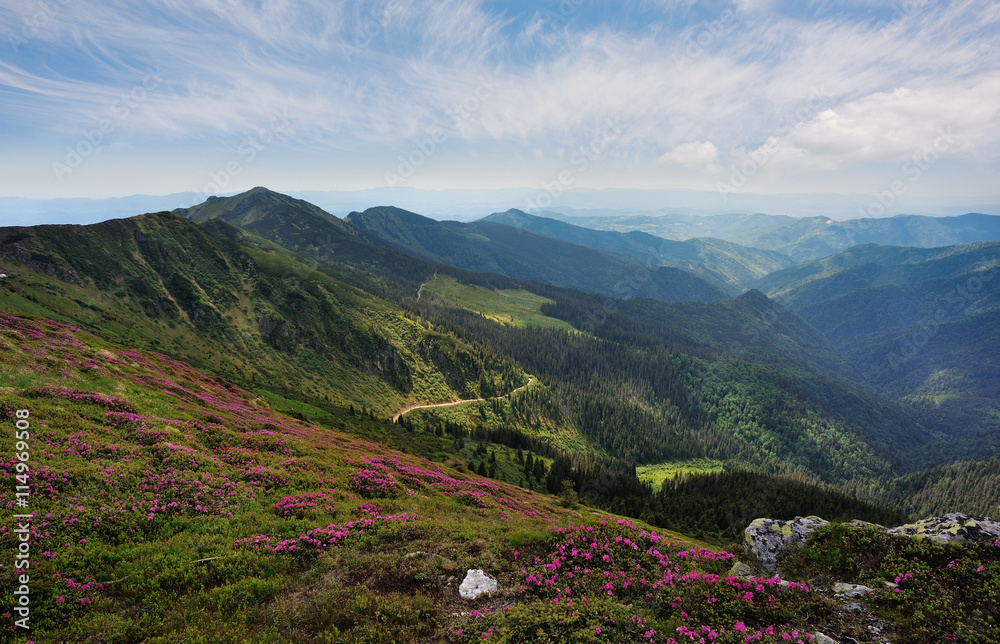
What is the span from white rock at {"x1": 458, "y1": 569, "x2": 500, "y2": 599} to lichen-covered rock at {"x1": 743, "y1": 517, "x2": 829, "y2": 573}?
15.7 metres

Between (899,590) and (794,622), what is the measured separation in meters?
5.54

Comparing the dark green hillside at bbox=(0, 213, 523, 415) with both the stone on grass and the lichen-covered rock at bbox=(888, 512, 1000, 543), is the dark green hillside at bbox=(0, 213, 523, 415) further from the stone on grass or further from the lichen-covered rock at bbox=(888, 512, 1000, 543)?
the lichen-covered rock at bbox=(888, 512, 1000, 543)

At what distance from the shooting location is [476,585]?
1750 cm

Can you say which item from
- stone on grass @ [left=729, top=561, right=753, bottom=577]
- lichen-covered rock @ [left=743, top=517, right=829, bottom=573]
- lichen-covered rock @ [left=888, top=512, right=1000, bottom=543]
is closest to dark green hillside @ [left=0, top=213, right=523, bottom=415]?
lichen-covered rock @ [left=743, top=517, right=829, bottom=573]

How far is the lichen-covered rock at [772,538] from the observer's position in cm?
2227

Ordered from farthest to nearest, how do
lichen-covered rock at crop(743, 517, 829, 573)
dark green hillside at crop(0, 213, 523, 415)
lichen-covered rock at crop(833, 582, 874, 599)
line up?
1. dark green hillside at crop(0, 213, 523, 415)
2. lichen-covered rock at crop(743, 517, 829, 573)
3. lichen-covered rock at crop(833, 582, 874, 599)

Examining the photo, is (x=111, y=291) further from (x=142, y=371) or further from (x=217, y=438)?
(x=217, y=438)

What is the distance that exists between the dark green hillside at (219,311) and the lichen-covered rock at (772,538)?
354 ft

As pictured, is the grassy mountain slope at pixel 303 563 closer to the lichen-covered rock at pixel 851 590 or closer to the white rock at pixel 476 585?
the white rock at pixel 476 585

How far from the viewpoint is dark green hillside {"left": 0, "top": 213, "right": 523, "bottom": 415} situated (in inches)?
4341

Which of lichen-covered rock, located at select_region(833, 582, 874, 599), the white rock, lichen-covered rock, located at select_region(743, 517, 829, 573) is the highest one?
the white rock

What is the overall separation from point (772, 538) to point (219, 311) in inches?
7128

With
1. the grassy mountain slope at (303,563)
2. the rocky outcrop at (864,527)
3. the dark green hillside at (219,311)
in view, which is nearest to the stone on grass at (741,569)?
the grassy mountain slope at (303,563)

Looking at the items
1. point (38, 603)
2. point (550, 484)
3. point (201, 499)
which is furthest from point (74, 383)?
point (550, 484)
